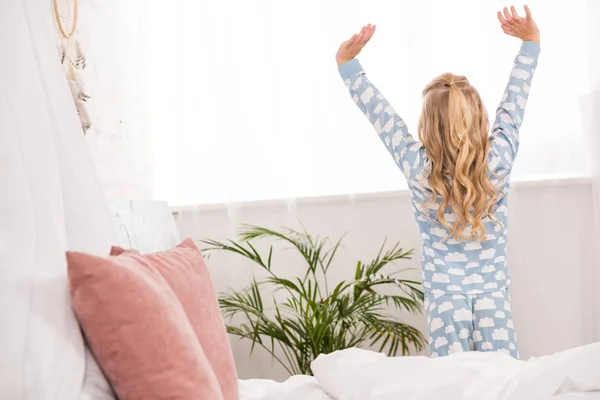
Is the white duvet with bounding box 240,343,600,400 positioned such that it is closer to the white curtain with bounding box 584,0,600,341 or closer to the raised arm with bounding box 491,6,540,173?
the raised arm with bounding box 491,6,540,173

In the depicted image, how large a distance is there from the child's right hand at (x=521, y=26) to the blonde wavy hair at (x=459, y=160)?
0.35 meters

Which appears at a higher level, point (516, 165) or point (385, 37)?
point (385, 37)

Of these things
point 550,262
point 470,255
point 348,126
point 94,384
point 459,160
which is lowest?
point 550,262

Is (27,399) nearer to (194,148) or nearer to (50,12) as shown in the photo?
(50,12)

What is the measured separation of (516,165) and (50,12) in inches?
76.8

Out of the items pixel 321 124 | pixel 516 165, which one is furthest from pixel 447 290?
pixel 321 124

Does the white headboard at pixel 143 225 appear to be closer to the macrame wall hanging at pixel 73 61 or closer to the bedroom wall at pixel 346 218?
the bedroom wall at pixel 346 218

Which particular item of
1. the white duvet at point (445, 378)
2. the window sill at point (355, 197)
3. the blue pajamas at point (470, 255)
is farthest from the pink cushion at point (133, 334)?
the window sill at point (355, 197)

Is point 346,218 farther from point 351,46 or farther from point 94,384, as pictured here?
point 94,384

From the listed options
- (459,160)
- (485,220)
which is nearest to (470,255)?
(485,220)

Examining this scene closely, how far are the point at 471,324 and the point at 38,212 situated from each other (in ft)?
4.96

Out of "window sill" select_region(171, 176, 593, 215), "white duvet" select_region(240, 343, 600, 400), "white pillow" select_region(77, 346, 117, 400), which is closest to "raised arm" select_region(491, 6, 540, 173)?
"window sill" select_region(171, 176, 593, 215)

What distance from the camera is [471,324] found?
2131mm

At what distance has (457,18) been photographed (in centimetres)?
286
